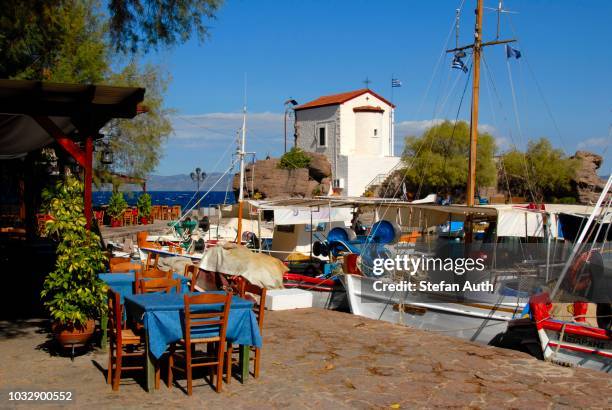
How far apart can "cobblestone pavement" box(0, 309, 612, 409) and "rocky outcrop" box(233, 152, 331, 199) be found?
138 feet

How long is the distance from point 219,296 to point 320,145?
56066 millimetres

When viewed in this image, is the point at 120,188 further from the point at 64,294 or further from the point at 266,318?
the point at 64,294

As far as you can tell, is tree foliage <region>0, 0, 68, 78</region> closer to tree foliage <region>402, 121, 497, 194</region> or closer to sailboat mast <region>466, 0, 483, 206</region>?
sailboat mast <region>466, 0, 483, 206</region>

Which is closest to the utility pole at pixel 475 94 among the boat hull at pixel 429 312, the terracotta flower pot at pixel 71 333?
the boat hull at pixel 429 312

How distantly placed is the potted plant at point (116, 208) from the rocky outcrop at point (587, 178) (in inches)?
1477

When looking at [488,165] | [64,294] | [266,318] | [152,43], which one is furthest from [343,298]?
[488,165]

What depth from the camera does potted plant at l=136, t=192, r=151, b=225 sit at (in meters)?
34.0

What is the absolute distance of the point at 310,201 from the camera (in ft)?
55.2

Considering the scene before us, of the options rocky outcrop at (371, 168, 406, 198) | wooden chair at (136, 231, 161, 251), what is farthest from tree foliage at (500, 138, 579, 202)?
wooden chair at (136, 231, 161, 251)

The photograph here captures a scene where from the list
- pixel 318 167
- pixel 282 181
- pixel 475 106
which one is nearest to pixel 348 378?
pixel 475 106

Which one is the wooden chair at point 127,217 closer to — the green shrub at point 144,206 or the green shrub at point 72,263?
the green shrub at point 144,206

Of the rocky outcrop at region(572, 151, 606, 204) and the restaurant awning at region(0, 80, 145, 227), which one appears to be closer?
the restaurant awning at region(0, 80, 145, 227)

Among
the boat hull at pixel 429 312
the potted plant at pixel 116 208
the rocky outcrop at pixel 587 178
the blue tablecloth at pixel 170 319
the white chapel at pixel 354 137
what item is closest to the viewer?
the blue tablecloth at pixel 170 319

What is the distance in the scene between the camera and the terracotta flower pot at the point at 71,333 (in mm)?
7516
